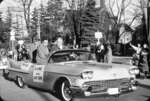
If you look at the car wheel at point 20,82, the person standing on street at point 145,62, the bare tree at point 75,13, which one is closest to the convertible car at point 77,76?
the car wheel at point 20,82

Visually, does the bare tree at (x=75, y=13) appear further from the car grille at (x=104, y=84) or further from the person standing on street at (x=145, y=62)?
the car grille at (x=104, y=84)

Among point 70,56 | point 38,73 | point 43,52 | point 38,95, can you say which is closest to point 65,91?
point 38,95

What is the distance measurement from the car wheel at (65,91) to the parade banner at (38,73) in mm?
839

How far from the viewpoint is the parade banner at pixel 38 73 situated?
7.78m

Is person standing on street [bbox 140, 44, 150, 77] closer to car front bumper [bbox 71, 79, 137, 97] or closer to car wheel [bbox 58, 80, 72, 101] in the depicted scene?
car front bumper [bbox 71, 79, 137, 97]

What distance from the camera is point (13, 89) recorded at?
353 inches

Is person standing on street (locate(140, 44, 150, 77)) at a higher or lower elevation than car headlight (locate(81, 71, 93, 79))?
lower

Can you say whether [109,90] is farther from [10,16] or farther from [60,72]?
[10,16]

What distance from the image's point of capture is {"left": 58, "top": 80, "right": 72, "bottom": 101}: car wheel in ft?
22.4

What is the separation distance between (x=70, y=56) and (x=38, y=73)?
103 cm

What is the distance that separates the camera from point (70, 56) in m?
8.21

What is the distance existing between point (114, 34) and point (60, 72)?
1275 inches

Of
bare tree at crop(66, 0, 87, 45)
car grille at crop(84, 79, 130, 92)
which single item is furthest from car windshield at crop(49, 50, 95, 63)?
bare tree at crop(66, 0, 87, 45)

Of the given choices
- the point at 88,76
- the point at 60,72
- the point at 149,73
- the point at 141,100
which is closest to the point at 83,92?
the point at 88,76
